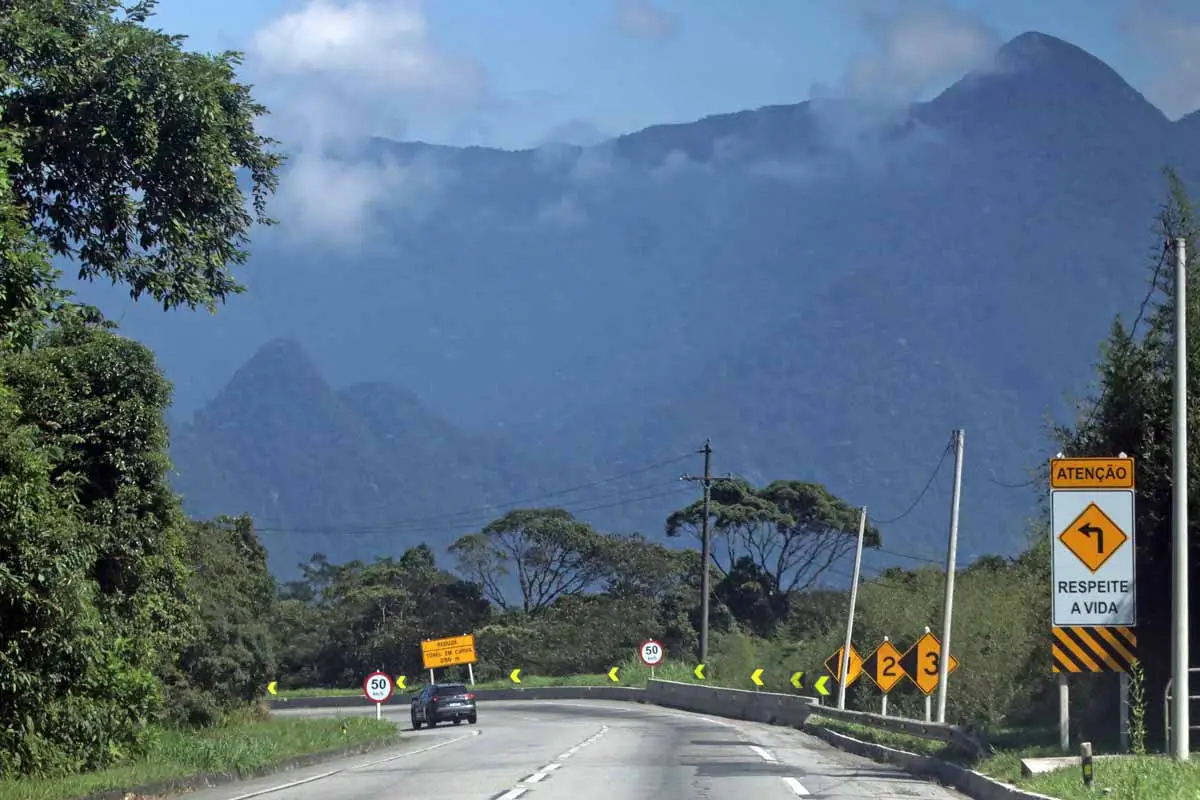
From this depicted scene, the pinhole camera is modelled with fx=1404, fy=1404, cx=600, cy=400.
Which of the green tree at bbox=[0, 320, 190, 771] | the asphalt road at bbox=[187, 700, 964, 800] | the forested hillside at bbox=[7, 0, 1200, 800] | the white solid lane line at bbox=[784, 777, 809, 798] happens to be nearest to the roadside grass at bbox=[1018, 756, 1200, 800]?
the asphalt road at bbox=[187, 700, 964, 800]

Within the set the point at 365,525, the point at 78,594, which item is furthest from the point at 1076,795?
the point at 365,525

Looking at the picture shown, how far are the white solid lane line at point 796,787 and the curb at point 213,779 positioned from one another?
8.44 m

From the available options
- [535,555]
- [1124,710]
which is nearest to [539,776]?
[1124,710]

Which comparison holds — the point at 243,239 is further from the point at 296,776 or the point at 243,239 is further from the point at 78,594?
A: the point at 296,776

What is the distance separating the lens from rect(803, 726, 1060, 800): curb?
1647cm

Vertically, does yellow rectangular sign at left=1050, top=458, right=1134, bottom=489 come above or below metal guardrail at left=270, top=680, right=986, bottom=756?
above

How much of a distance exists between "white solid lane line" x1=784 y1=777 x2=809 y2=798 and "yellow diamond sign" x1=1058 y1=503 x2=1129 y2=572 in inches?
182

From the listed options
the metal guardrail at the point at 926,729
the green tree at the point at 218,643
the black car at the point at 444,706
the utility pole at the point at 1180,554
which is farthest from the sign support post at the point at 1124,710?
the black car at the point at 444,706

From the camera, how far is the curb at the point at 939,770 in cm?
1647

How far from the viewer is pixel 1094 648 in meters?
18.2

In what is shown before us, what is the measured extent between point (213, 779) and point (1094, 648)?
1302 cm

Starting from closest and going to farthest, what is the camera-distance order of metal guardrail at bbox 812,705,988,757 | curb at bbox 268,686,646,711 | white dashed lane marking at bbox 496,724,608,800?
white dashed lane marking at bbox 496,724,608,800, metal guardrail at bbox 812,705,988,757, curb at bbox 268,686,646,711

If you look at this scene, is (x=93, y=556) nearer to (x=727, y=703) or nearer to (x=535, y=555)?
(x=727, y=703)

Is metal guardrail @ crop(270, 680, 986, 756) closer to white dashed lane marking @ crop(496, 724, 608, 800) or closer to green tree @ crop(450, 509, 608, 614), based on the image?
white dashed lane marking @ crop(496, 724, 608, 800)
